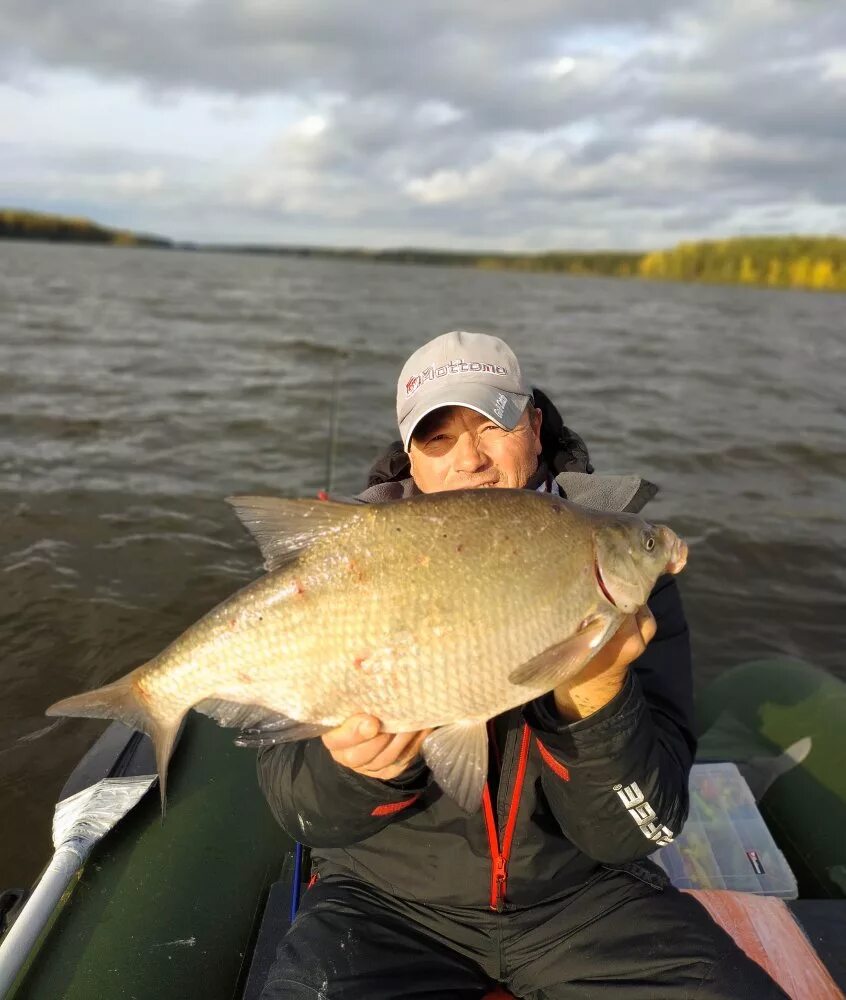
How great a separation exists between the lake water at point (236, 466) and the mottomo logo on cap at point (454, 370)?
3493mm

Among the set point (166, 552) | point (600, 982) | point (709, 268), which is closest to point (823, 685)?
point (600, 982)

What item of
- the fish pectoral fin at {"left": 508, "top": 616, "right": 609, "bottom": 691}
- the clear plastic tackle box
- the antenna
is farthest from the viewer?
the antenna

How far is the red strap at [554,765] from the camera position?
7.25ft

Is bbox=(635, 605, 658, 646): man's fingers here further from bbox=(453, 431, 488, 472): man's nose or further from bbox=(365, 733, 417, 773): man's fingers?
A: bbox=(453, 431, 488, 472): man's nose

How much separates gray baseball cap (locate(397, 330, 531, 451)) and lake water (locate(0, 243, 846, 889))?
11.2ft

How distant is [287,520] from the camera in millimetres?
2068

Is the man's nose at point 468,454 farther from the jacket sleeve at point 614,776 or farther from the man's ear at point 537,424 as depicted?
the jacket sleeve at point 614,776

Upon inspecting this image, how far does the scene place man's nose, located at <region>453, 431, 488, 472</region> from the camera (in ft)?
8.95

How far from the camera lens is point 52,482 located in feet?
29.2

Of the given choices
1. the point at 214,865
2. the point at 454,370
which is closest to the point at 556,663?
the point at 454,370

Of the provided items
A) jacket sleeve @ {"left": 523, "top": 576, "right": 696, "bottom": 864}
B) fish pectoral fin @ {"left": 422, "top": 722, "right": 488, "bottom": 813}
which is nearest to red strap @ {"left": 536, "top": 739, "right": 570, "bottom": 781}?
jacket sleeve @ {"left": 523, "top": 576, "right": 696, "bottom": 864}

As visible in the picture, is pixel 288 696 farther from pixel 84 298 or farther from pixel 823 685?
pixel 84 298

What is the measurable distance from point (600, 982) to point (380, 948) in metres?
0.69

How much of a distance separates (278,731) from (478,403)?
1342 mm
